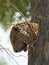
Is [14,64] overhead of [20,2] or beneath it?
beneath

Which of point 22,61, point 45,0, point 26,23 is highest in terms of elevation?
point 45,0

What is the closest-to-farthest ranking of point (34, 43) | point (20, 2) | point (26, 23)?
point (34, 43), point (26, 23), point (20, 2)

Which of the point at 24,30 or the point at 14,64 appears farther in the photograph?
the point at 14,64

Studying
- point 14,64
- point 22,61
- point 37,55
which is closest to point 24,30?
point 37,55

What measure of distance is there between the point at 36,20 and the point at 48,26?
0.34m

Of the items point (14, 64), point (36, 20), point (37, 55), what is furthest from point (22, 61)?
point (37, 55)

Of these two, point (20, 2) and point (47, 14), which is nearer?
point (47, 14)

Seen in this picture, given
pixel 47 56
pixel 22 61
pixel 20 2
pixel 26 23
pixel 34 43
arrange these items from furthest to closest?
pixel 20 2
pixel 22 61
pixel 26 23
pixel 34 43
pixel 47 56

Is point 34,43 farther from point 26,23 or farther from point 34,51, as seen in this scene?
point 26,23

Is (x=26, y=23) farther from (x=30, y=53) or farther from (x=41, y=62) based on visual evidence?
(x=41, y=62)

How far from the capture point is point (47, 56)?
1674 mm

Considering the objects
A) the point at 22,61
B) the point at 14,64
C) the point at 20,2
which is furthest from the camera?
the point at 20,2

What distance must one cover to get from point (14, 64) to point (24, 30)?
0.36 m

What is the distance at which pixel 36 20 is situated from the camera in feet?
6.72
